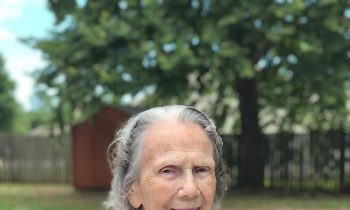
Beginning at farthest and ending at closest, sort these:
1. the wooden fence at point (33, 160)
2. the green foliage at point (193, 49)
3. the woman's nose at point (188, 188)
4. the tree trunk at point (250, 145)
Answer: the wooden fence at point (33, 160) < the tree trunk at point (250, 145) < the green foliage at point (193, 49) < the woman's nose at point (188, 188)

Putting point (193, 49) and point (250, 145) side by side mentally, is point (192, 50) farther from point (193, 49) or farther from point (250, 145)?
point (250, 145)

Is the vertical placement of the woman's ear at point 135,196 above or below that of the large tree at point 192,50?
below

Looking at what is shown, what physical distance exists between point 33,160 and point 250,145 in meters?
10.1

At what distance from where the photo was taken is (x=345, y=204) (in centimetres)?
1373

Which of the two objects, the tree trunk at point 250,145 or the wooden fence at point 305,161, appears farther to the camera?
the tree trunk at point 250,145

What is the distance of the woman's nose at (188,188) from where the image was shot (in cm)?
200

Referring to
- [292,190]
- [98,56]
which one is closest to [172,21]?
[98,56]

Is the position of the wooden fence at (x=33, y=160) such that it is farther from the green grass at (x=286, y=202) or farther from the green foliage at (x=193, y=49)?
the green grass at (x=286, y=202)

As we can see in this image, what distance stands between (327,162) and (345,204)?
11.7ft

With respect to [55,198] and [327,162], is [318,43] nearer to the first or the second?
[327,162]

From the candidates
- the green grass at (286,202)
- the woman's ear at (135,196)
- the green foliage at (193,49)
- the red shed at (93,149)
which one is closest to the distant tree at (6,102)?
the red shed at (93,149)

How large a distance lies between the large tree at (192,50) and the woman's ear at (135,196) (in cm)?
1012

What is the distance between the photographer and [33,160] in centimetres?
2441

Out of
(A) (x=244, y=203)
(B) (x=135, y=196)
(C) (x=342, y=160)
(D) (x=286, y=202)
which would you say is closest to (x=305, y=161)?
(C) (x=342, y=160)
